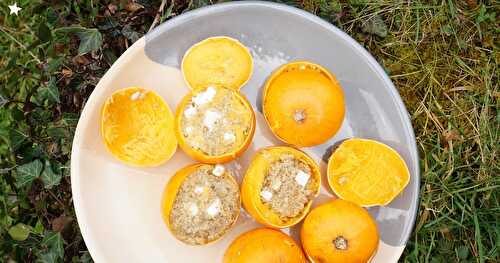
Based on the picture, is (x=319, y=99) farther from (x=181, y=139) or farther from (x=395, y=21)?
(x=395, y=21)

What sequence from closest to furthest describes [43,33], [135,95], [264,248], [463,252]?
[264,248] → [135,95] → [43,33] → [463,252]

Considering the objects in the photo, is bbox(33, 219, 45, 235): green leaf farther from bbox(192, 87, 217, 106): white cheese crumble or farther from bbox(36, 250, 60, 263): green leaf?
bbox(192, 87, 217, 106): white cheese crumble

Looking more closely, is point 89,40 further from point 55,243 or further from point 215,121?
point 55,243

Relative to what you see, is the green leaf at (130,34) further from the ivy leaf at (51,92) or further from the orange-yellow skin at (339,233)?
the orange-yellow skin at (339,233)

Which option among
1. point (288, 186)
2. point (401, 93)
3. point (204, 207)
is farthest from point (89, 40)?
point (401, 93)

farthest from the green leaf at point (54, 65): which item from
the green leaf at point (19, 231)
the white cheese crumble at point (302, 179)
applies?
the white cheese crumble at point (302, 179)
